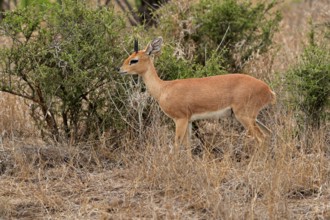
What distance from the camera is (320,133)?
25.7ft

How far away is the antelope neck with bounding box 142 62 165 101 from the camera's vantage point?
827cm

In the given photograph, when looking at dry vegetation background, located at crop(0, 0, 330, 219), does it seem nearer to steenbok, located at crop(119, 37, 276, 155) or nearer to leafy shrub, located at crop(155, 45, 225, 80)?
steenbok, located at crop(119, 37, 276, 155)

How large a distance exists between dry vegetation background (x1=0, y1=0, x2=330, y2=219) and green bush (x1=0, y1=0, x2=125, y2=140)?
318 millimetres

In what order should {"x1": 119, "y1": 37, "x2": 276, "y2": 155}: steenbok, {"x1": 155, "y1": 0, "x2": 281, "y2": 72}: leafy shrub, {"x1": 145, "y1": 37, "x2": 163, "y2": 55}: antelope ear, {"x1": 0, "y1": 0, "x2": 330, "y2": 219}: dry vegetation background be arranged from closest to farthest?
{"x1": 0, "y1": 0, "x2": 330, "y2": 219}: dry vegetation background → {"x1": 119, "y1": 37, "x2": 276, "y2": 155}: steenbok → {"x1": 145, "y1": 37, "x2": 163, "y2": 55}: antelope ear → {"x1": 155, "y1": 0, "x2": 281, "y2": 72}: leafy shrub

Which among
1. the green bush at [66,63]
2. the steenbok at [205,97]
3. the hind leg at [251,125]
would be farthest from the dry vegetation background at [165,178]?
the green bush at [66,63]

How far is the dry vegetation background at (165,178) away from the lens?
618cm

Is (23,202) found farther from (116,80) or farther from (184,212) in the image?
(116,80)

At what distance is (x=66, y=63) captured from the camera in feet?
26.0

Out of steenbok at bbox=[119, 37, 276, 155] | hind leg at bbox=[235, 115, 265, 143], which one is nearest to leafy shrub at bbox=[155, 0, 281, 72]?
steenbok at bbox=[119, 37, 276, 155]

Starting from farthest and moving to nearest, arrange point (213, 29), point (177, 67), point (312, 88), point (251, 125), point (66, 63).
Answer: point (213, 29)
point (177, 67)
point (312, 88)
point (251, 125)
point (66, 63)

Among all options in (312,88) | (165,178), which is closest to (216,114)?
(312,88)

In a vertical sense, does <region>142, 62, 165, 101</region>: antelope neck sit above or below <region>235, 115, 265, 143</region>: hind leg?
above

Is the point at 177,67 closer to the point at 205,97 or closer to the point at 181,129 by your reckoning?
the point at 205,97

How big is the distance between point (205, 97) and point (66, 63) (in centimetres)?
143
